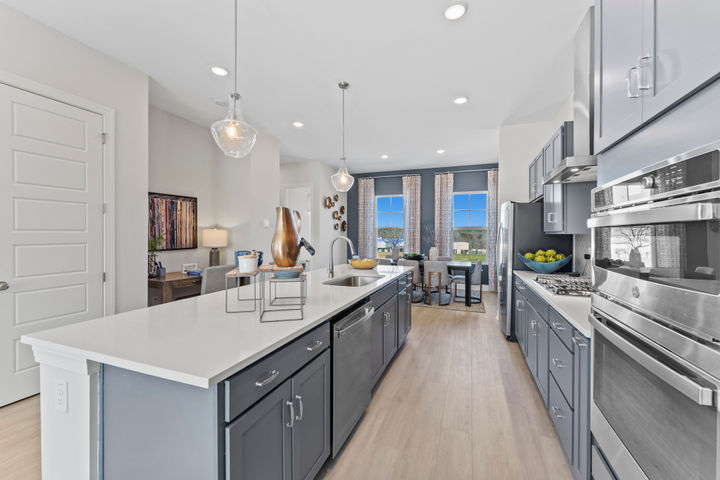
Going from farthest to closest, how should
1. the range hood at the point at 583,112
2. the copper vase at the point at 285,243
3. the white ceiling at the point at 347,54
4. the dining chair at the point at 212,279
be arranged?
the dining chair at the point at 212,279
the white ceiling at the point at 347,54
the range hood at the point at 583,112
the copper vase at the point at 285,243

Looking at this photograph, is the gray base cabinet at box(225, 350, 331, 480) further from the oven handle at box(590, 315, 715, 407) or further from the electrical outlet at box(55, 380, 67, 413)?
the oven handle at box(590, 315, 715, 407)

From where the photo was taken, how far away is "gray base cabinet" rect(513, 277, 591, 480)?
1.35m

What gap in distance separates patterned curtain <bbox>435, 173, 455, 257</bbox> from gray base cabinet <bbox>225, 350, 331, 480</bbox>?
5.86 m

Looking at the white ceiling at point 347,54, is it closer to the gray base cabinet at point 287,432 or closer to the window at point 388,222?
the gray base cabinet at point 287,432

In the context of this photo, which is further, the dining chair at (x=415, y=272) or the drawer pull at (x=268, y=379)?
the dining chair at (x=415, y=272)

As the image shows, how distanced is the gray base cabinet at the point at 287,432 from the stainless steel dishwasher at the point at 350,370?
9 cm

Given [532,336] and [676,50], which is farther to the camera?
[532,336]

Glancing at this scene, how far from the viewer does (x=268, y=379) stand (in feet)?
3.54

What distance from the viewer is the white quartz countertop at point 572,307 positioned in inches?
54.2

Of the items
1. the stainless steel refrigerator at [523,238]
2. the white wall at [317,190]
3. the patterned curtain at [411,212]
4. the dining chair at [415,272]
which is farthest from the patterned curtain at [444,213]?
the stainless steel refrigerator at [523,238]

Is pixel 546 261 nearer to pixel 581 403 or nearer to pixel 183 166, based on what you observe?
pixel 581 403

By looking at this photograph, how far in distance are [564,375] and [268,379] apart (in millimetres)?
1562

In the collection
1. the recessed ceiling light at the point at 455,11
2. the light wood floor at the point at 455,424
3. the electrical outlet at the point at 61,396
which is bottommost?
the light wood floor at the point at 455,424

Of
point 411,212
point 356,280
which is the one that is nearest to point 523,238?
point 356,280
